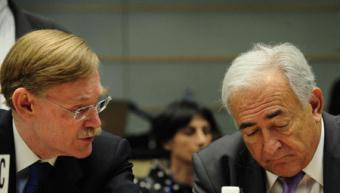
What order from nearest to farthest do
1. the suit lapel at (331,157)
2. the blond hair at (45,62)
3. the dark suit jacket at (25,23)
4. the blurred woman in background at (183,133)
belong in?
the blond hair at (45,62) < the suit lapel at (331,157) < the dark suit jacket at (25,23) < the blurred woman in background at (183,133)

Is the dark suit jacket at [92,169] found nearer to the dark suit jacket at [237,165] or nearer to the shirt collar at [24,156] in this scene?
the shirt collar at [24,156]

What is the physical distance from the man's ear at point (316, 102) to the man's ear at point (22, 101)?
865 millimetres

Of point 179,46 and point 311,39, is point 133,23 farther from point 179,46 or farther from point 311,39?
point 311,39

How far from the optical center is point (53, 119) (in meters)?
2.22

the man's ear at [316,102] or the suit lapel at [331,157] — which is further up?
the man's ear at [316,102]

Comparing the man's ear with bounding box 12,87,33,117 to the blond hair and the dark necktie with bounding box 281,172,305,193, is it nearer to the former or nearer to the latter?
the blond hair

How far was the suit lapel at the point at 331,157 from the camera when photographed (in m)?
2.27

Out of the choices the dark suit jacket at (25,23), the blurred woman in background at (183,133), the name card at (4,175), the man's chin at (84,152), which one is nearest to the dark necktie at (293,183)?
the man's chin at (84,152)

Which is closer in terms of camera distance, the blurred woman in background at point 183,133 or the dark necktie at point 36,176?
the dark necktie at point 36,176

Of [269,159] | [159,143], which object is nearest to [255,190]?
[269,159]

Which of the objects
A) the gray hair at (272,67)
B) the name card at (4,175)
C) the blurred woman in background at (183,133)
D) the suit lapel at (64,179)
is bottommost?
the blurred woman in background at (183,133)

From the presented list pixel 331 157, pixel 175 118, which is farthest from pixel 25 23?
pixel 175 118

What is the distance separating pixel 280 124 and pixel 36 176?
2.57 ft

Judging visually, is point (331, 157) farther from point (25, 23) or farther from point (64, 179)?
point (25, 23)
